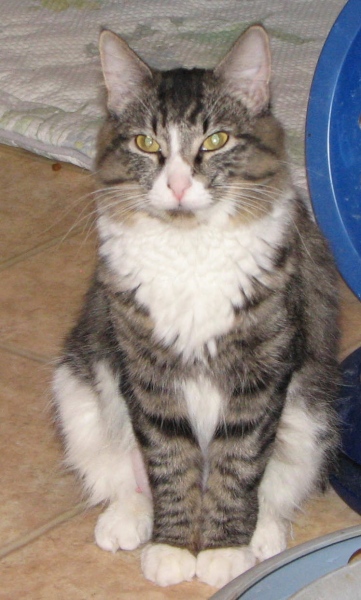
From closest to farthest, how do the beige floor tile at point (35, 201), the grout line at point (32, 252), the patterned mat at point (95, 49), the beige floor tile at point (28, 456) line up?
the beige floor tile at point (28, 456)
the grout line at point (32, 252)
the beige floor tile at point (35, 201)
the patterned mat at point (95, 49)

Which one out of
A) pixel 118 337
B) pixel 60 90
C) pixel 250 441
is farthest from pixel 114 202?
pixel 60 90

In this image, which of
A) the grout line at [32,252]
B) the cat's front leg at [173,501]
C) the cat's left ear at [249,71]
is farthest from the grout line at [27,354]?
the cat's left ear at [249,71]

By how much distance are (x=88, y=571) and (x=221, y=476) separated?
0.29 meters

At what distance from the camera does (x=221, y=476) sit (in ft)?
5.32

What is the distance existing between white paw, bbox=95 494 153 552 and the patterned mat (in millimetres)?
1181

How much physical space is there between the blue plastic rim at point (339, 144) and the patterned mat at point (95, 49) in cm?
63

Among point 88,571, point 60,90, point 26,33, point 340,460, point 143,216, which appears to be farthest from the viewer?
point 26,33

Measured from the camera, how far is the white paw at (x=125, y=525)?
1705 mm

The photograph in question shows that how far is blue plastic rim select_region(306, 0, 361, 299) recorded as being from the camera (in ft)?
6.12

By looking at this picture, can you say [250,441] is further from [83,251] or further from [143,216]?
[83,251]

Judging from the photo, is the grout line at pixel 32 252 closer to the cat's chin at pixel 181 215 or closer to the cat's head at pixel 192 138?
the cat's head at pixel 192 138

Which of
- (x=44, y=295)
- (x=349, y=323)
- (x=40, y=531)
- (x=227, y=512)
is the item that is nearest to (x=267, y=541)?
(x=227, y=512)

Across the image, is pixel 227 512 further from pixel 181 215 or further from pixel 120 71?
pixel 120 71

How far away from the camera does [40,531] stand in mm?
1753
